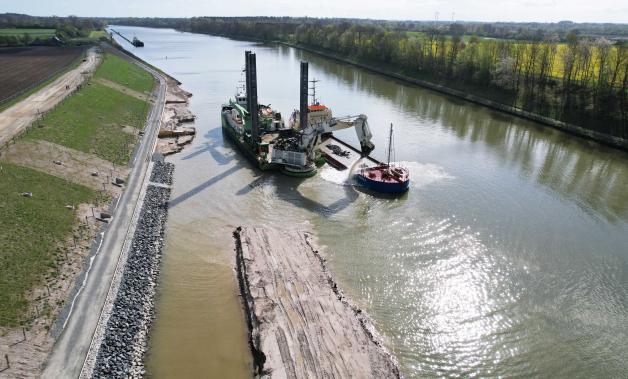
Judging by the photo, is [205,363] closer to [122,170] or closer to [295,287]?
[295,287]

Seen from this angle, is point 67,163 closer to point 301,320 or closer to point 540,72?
point 301,320

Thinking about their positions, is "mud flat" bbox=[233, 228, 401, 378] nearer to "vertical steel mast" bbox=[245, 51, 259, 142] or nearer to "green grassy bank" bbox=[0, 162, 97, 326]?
"green grassy bank" bbox=[0, 162, 97, 326]

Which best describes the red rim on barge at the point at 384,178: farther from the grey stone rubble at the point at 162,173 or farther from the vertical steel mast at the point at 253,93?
the grey stone rubble at the point at 162,173

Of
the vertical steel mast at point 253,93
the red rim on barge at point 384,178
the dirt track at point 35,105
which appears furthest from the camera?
the vertical steel mast at point 253,93

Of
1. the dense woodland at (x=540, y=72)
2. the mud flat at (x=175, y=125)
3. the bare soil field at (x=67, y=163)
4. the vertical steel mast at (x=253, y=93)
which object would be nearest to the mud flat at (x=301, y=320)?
the bare soil field at (x=67, y=163)

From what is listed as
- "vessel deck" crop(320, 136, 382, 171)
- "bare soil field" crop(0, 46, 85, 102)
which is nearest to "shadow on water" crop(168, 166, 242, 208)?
"vessel deck" crop(320, 136, 382, 171)

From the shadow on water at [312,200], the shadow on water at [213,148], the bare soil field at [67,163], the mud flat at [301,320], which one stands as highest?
the bare soil field at [67,163]
